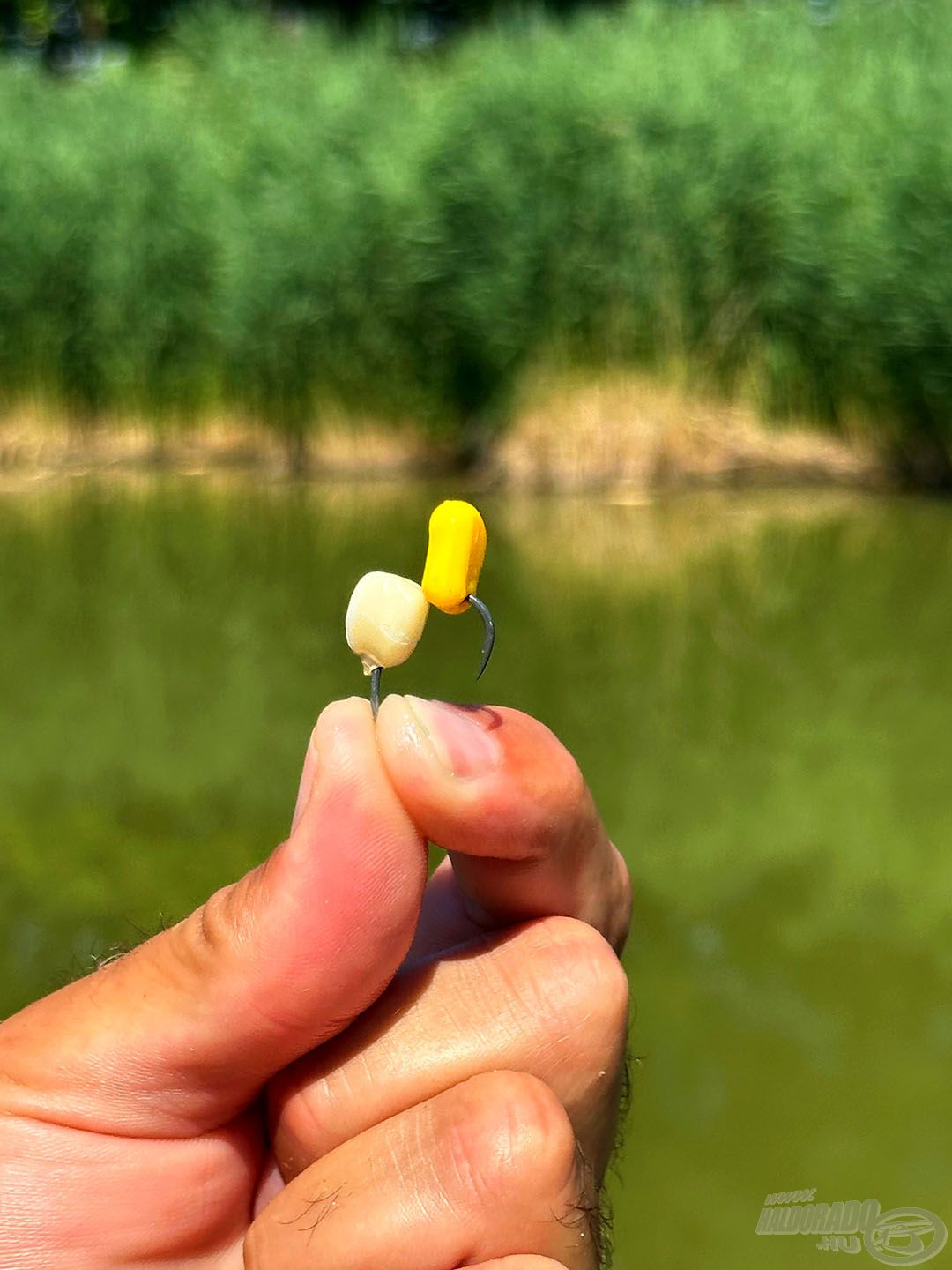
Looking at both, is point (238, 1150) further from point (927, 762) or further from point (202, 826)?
point (927, 762)

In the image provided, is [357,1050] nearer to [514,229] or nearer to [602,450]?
[602,450]

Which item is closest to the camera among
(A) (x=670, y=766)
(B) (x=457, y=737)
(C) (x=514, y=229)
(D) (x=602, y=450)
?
(B) (x=457, y=737)

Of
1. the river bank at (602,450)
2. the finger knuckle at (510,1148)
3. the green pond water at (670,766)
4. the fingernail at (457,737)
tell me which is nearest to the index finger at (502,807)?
the fingernail at (457,737)

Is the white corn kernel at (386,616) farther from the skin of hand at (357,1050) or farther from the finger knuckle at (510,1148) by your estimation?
the finger knuckle at (510,1148)

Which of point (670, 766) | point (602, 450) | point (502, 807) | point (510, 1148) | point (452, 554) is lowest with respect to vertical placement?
point (602, 450)

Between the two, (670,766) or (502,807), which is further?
(670,766)

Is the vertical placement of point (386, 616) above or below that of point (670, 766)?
above

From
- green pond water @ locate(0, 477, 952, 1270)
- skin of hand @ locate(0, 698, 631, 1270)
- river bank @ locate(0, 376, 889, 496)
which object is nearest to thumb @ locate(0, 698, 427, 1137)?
skin of hand @ locate(0, 698, 631, 1270)

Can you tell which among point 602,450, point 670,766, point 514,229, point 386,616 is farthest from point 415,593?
point 514,229
